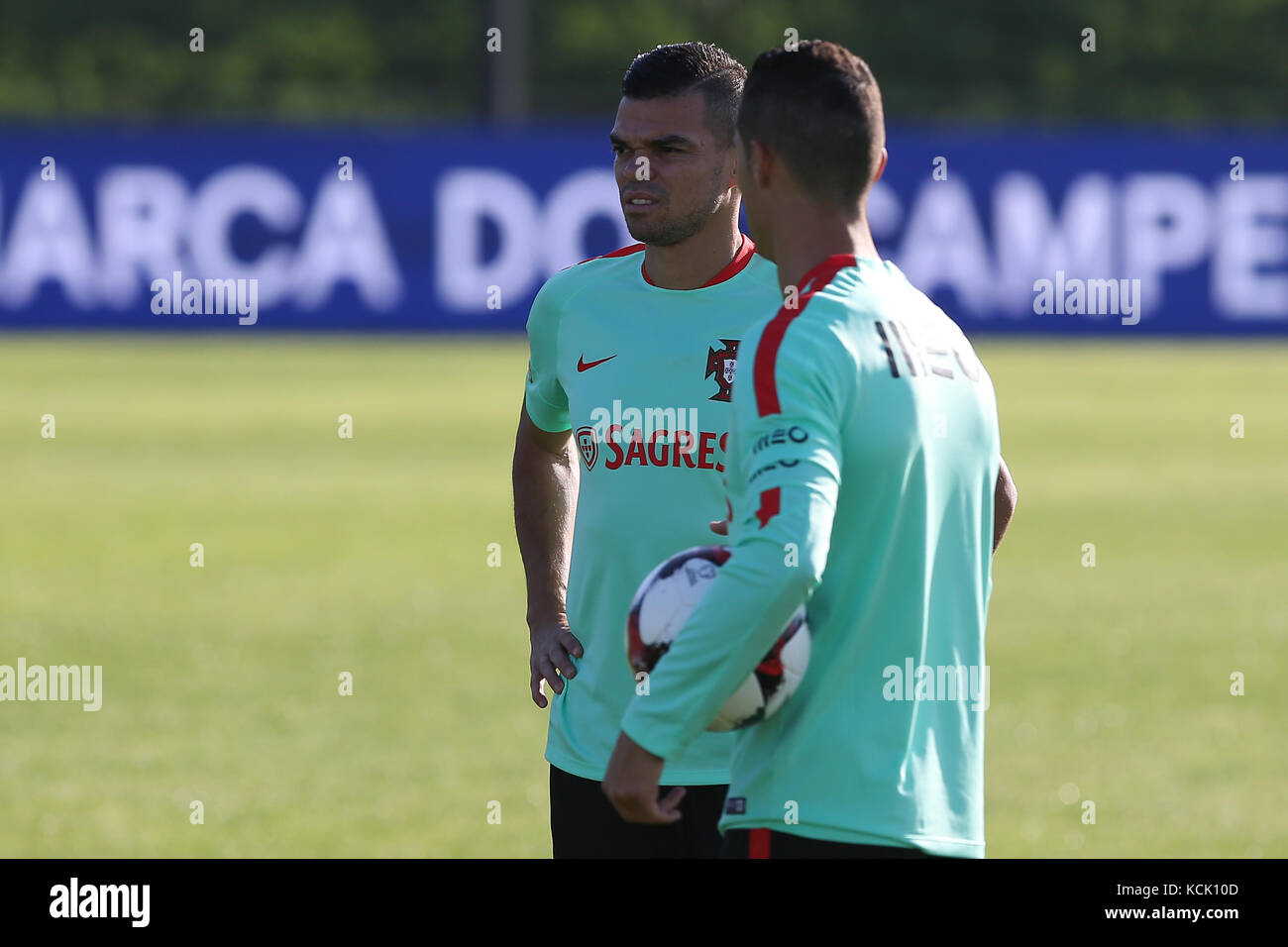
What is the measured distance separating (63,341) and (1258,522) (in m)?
20.0

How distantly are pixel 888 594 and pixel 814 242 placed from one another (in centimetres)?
68

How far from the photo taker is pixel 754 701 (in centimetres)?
341

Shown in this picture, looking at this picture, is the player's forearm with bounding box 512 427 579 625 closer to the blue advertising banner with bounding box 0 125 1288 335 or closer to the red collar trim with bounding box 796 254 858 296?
the red collar trim with bounding box 796 254 858 296

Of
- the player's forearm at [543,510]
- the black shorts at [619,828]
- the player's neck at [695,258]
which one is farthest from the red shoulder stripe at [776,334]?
the player's forearm at [543,510]

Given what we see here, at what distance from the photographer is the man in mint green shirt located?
3221mm

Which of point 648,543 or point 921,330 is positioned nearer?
point 921,330

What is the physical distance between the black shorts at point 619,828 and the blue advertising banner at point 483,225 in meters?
21.4

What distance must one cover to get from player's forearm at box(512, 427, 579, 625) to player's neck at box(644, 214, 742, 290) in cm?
66

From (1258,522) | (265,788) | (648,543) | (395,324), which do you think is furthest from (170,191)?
(648,543)

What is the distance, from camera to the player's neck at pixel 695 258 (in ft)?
15.2

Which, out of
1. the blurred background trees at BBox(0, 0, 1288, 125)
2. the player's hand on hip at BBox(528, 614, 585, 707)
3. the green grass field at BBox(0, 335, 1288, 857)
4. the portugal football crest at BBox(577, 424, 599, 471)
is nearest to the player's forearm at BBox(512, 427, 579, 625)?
the player's hand on hip at BBox(528, 614, 585, 707)

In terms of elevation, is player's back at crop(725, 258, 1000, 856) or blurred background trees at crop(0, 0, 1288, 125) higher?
blurred background trees at crop(0, 0, 1288, 125)

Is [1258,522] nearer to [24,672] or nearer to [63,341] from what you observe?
[24,672]

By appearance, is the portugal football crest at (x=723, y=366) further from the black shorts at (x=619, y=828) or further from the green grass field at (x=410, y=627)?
the green grass field at (x=410, y=627)
